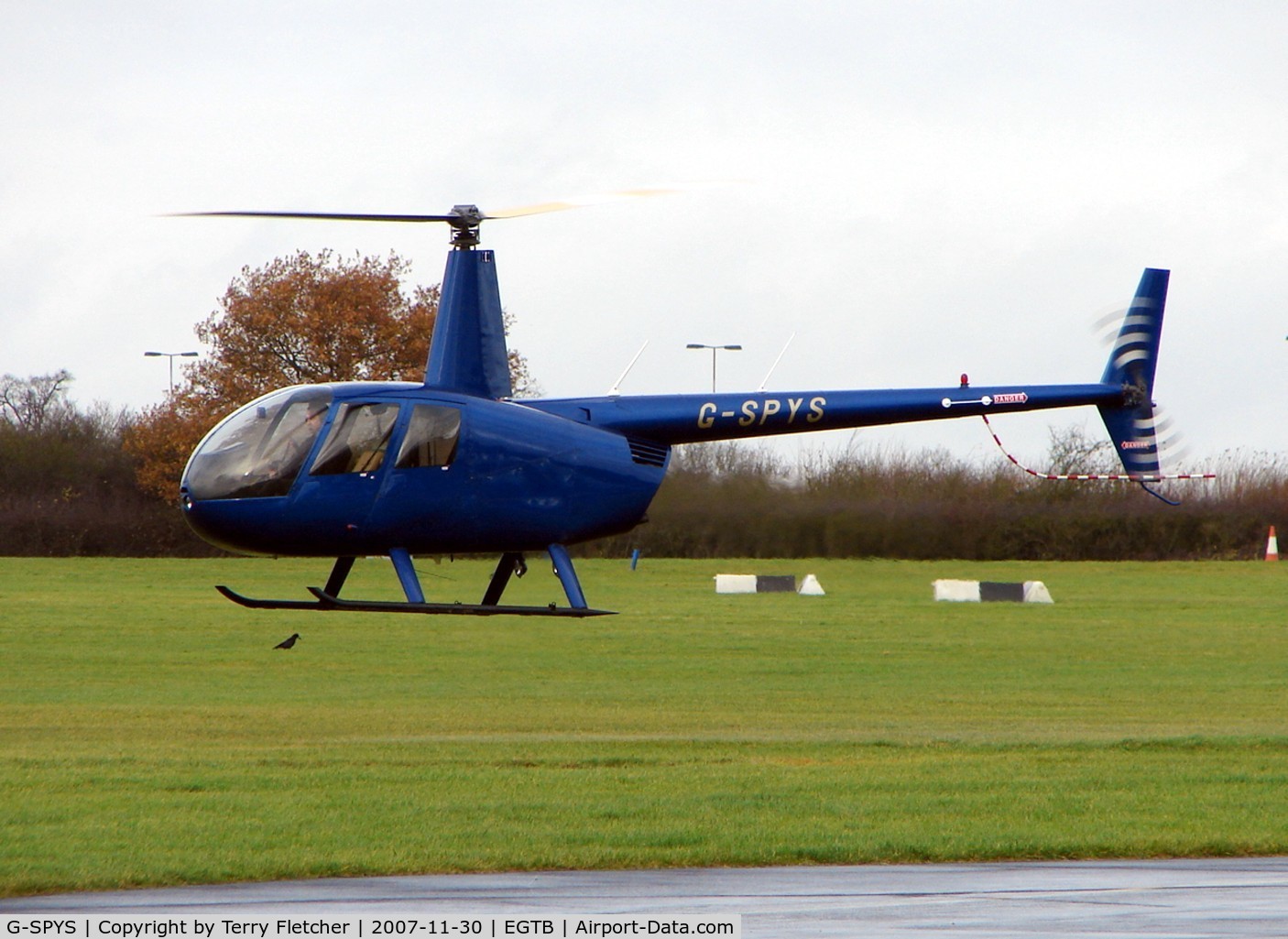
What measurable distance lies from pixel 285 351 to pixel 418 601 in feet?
146

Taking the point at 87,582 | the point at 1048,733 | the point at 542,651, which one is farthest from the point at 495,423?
the point at 87,582

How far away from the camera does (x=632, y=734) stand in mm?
23500

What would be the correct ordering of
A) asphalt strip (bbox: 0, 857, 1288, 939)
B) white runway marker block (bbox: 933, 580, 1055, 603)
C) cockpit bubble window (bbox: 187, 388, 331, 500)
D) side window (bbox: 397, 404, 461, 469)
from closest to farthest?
asphalt strip (bbox: 0, 857, 1288, 939), cockpit bubble window (bbox: 187, 388, 331, 500), side window (bbox: 397, 404, 461, 469), white runway marker block (bbox: 933, 580, 1055, 603)

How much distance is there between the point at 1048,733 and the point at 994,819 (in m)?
8.65

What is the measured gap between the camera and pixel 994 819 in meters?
15.2

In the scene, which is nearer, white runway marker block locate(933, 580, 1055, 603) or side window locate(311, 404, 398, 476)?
side window locate(311, 404, 398, 476)

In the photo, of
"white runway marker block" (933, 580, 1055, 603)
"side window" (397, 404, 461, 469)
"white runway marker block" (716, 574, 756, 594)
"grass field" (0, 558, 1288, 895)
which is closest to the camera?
"grass field" (0, 558, 1288, 895)

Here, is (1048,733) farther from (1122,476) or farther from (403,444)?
(403,444)

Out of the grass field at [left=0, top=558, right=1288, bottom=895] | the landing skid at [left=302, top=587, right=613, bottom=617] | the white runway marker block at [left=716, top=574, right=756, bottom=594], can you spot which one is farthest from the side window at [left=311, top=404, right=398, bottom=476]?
the white runway marker block at [left=716, top=574, right=756, bottom=594]

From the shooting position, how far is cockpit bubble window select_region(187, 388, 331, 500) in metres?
15.7
